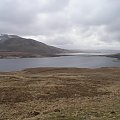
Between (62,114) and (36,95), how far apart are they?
990 centimetres

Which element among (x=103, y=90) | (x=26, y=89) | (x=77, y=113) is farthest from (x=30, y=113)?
(x=103, y=90)

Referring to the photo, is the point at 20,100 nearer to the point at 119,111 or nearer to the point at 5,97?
the point at 5,97

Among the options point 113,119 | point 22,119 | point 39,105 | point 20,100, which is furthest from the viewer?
point 20,100

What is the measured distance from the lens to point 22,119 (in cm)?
1672

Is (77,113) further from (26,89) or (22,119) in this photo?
(26,89)

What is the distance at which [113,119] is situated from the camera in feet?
49.2

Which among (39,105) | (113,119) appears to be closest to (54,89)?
(39,105)

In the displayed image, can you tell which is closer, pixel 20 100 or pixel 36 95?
pixel 20 100

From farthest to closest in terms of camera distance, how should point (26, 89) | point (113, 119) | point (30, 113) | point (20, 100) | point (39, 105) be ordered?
point (26, 89) → point (20, 100) → point (39, 105) → point (30, 113) → point (113, 119)

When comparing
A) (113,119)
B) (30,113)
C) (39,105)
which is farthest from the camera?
(39,105)

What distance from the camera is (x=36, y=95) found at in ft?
87.7

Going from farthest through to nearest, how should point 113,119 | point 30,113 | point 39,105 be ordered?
1. point 39,105
2. point 30,113
3. point 113,119

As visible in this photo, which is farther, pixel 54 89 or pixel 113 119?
pixel 54 89

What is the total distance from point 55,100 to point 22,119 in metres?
8.21
